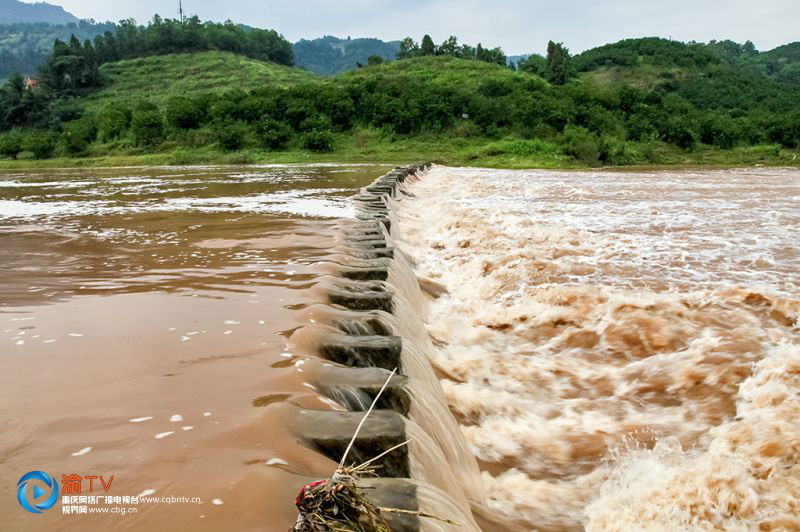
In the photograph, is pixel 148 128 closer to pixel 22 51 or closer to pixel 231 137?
pixel 231 137

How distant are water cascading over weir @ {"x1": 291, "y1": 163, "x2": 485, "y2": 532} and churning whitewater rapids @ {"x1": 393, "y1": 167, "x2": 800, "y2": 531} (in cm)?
45

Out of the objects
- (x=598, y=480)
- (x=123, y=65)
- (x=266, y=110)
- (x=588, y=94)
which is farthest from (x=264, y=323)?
(x=123, y=65)

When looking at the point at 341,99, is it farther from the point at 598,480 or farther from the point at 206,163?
the point at 598,480

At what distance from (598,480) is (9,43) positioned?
232245mm

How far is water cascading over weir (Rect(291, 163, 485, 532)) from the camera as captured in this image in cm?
230

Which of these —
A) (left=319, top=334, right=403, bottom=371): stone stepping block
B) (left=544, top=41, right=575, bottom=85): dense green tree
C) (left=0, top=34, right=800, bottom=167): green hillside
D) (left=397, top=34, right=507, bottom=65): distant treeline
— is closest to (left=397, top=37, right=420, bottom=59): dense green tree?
(left=397, top=34, right=507, bottom=65): distant treeline

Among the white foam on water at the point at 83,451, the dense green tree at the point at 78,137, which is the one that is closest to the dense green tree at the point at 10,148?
the dense green tree at the point at 78,137

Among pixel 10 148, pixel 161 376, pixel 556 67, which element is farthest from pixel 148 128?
pixel 556 67

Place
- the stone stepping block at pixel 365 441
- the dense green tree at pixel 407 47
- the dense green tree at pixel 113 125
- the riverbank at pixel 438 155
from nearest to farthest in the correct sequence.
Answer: the stone stepping block at pixel 365 441
the riverbank at pixel 438 155
the dense green tree at pixel 113 125
the dense green tree at pixel 407 47

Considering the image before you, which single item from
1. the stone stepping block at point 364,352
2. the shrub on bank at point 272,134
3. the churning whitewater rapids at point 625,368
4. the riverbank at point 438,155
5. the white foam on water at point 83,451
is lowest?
the churning whitewater rapids at point 625,368

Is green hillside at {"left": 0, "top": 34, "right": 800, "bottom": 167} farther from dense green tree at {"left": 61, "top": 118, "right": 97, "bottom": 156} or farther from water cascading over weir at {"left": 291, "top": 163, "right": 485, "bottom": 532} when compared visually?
water cascading over weir at {"left": 291, "top": 163, "right": 485, "bottom": 532}

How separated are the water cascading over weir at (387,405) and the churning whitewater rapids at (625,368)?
0.45 metres

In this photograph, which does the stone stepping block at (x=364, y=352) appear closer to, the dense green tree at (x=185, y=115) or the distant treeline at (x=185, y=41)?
the dense green tree at (x=185, y=115)

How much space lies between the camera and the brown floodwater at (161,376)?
7.00 ft
